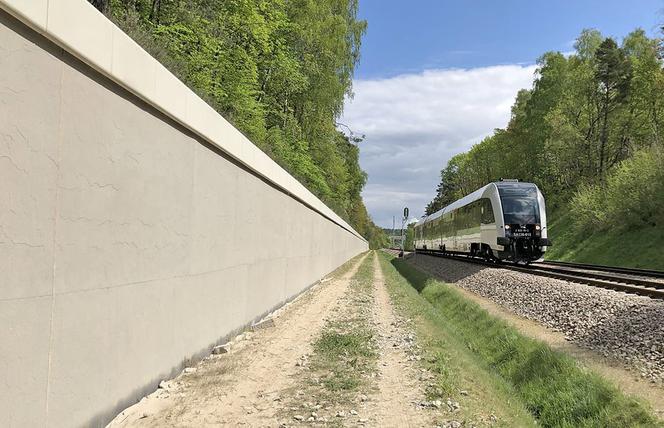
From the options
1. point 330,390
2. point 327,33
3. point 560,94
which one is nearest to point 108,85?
point 330,390

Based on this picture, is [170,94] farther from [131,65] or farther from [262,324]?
[262,324]

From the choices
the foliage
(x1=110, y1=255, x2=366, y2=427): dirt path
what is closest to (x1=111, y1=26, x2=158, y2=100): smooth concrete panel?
(x1=110, y1=255, x2=366, y2=427): dirt path

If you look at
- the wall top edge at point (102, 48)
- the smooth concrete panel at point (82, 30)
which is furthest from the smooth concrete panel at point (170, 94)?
the smooth concrete panel at point (82, 30)

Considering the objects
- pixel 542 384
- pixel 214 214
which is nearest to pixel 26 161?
pixel 214 214

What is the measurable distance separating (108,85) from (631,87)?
173 feet

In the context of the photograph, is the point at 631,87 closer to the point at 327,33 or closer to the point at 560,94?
the point at 560,94

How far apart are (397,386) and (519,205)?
1734 centimetres

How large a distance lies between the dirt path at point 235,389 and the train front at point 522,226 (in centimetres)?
1459

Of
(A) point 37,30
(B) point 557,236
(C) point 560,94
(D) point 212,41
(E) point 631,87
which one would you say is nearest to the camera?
(A) point 37,30

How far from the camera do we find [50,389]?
3627 millimetres

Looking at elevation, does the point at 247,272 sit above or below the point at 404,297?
above

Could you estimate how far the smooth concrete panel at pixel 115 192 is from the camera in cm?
383

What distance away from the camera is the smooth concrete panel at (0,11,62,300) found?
10.5ft

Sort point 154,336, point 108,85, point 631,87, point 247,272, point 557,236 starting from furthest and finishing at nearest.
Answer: point 631,87, point 557,236, point 247,272, point 154,336, point 108,85
